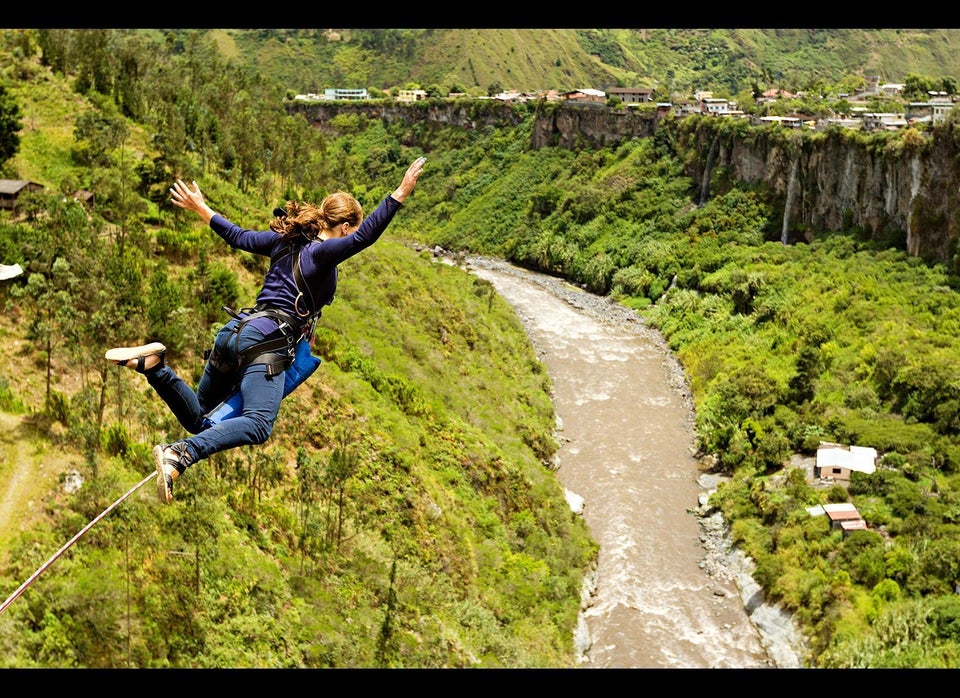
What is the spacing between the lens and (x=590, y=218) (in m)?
62.5

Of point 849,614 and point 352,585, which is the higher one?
point 352,585

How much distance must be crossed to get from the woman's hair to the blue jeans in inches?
24.5

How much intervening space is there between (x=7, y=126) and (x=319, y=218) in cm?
2096

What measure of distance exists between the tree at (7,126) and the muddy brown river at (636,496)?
61.1ft

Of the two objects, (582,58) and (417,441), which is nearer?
(417,441)

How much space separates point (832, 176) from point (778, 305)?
38.5ft

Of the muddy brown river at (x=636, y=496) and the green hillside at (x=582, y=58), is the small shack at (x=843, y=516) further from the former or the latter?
the green hillside at (x=582, y=58)

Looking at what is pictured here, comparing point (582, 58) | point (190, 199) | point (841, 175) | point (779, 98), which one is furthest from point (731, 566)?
point (582, 58)

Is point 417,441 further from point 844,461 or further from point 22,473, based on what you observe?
point 844,461

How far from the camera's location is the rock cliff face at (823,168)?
40.0 metres

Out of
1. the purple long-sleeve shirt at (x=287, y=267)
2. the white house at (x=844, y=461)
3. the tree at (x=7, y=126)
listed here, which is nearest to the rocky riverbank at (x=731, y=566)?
the white house at (x=844, y=461)

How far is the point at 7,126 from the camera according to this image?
2211cm

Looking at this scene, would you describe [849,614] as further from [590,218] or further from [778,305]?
[590,218]
